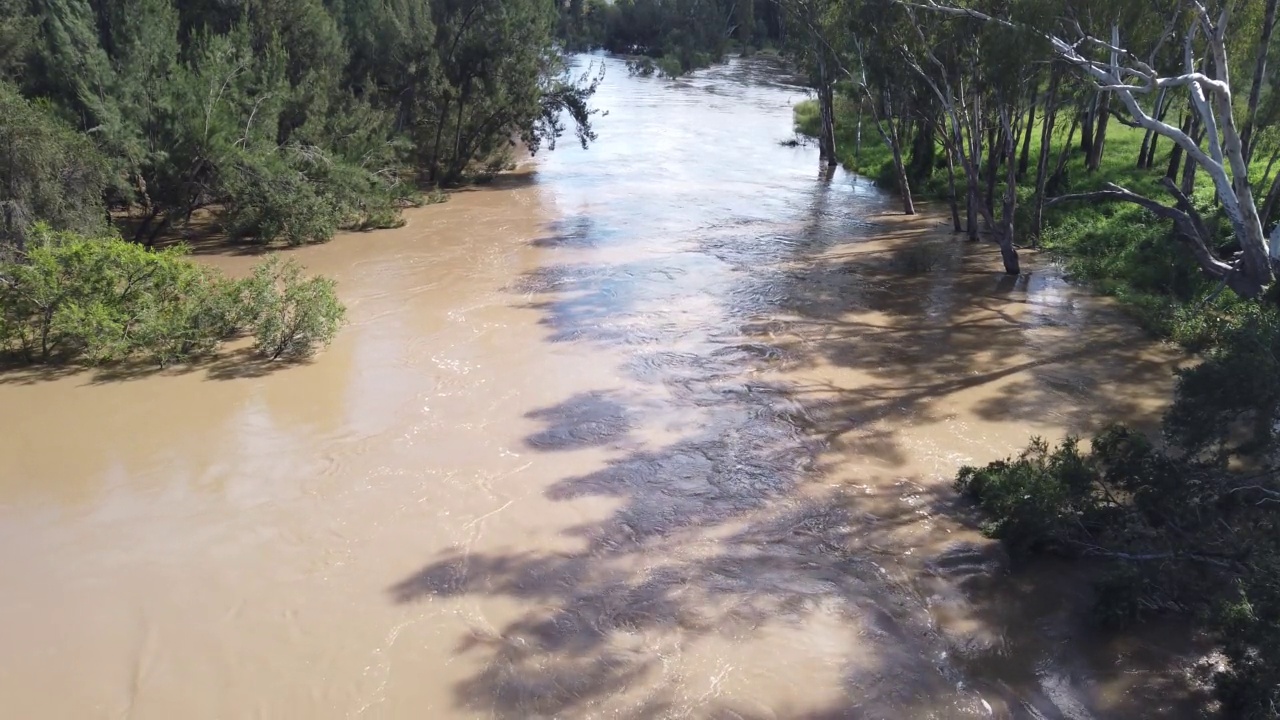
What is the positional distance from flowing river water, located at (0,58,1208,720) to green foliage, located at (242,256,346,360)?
0.35m

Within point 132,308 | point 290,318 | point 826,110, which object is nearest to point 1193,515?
point 290,318

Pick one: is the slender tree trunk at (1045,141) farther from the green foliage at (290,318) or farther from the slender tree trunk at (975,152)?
the green foliage at (290,318)

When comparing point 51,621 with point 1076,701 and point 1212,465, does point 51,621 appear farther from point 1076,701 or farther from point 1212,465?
point 1212,465

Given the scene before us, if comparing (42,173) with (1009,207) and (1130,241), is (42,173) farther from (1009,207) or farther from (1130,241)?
(1130,241)

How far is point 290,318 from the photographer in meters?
11.7

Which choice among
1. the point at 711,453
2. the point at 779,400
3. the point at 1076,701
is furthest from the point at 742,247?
the point at 1076,701

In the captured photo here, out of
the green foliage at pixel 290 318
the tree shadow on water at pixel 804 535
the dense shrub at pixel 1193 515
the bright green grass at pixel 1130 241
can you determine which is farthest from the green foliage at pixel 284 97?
the dense shrub at pixel 1193 515

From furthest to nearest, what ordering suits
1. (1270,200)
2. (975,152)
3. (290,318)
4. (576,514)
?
1. (975,152)
2. (1270,200)
3. (290,318)
4. (576,514)

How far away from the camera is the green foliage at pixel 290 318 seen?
11.3 m

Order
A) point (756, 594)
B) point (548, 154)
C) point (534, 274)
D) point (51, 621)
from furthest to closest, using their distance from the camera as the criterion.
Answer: point (548, 154), point (534, 274), point (756, 594), point (51, 621)

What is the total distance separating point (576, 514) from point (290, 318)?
5665 millimetres

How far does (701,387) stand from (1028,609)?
4.96m

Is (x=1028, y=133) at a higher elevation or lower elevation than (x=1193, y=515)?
higher

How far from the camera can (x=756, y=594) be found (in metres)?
7.08
